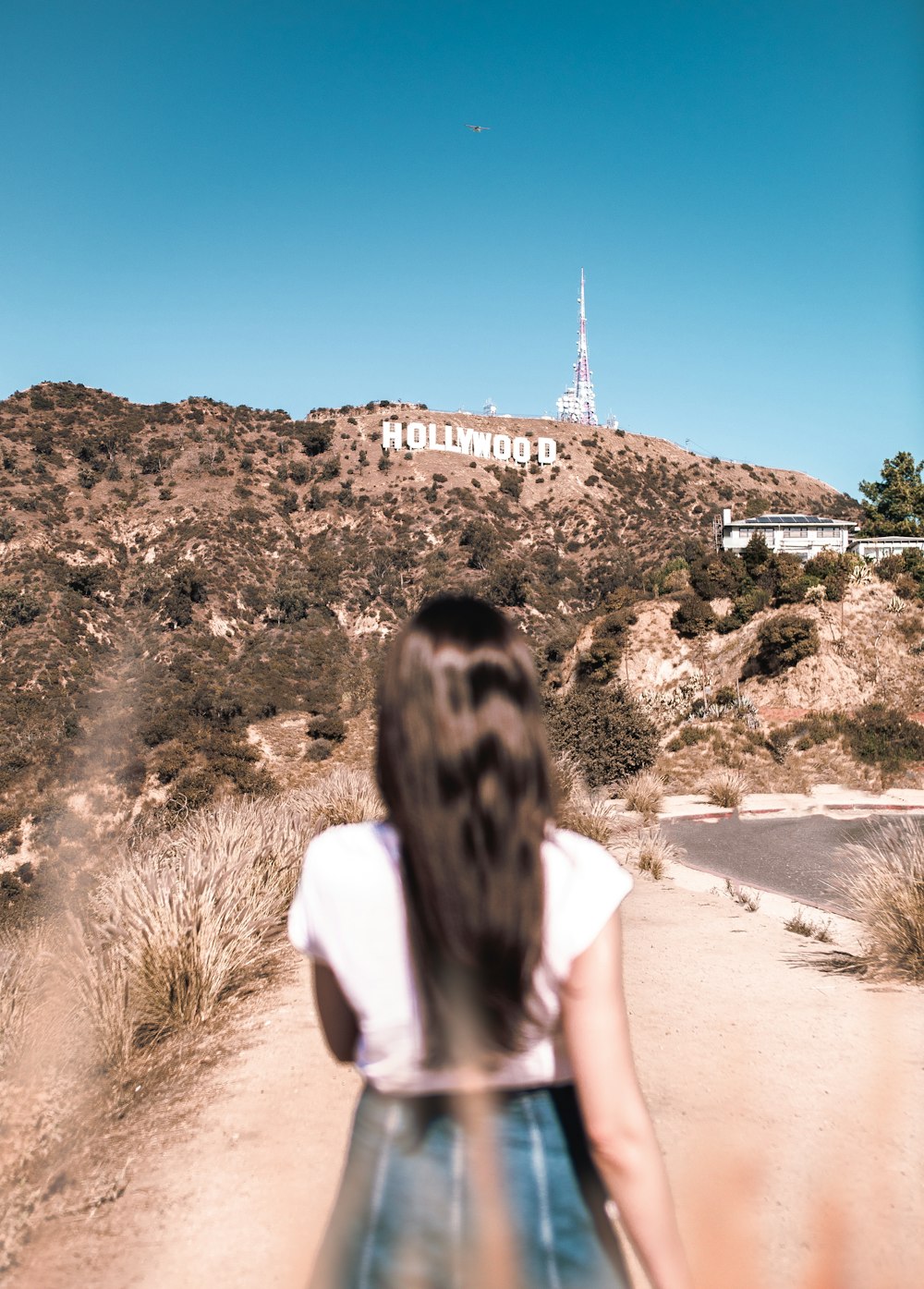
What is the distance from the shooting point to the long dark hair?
1.15 meters

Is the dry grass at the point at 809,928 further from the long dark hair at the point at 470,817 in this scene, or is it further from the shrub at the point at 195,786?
the shrub at the point at 195,786

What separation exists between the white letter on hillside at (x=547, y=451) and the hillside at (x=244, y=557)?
950mm

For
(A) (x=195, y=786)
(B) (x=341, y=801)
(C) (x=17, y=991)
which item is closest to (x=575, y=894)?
(C) (x=17, y=991)

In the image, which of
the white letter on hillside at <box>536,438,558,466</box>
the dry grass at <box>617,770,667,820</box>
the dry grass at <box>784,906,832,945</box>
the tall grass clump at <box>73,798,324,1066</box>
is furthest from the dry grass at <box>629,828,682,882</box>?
the white letter on hillside at <box>536,438,558,466</box>

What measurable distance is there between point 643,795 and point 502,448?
59.1 m

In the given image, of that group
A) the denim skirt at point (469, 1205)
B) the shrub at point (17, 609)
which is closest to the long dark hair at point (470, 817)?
the denim skirt at point (469, 1205)

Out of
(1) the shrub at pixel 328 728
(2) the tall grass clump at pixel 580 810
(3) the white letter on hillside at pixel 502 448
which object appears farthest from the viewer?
(3) the white letter on hillside at pixel 502 448

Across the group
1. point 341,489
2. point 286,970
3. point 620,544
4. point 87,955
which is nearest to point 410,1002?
point 87,955

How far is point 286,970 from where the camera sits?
587cm

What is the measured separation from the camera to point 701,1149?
364 cm

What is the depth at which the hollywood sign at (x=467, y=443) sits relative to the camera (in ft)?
228

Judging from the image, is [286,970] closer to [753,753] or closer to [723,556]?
[753,753]

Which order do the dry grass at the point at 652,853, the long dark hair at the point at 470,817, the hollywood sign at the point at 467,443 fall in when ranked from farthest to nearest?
the hollywood sign at the point at 467,443 → the dry grass at the point at 652,853 → the long dark hair at the point at 470,817

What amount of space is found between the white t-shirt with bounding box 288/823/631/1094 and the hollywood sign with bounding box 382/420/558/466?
69586 millimetres
